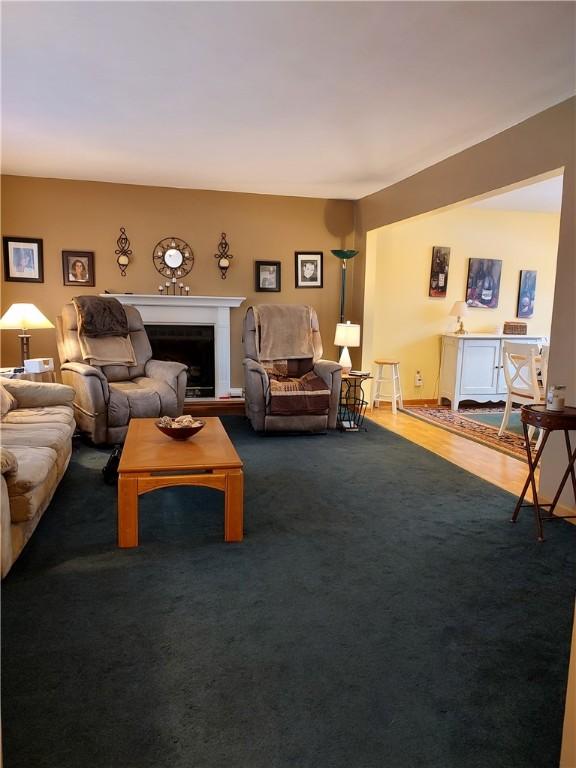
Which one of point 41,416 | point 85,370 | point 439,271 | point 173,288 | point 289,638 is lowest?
point 289,638

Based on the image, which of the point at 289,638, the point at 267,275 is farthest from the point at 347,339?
the point at 289,638

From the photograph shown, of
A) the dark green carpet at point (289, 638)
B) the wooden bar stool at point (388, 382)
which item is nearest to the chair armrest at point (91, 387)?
the dark green carpet at point (289, 638)

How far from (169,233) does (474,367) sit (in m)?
3.77

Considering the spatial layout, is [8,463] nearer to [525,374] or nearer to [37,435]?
[37,435]

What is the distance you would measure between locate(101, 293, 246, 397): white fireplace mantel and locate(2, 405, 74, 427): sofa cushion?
2.11 metres

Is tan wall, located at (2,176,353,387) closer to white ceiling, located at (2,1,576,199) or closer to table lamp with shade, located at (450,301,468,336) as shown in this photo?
white ceiling, located at (2,1,576,199)

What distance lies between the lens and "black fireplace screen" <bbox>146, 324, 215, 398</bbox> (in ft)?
19.0

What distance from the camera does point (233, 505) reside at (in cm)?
264

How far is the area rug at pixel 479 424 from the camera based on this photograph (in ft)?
15.3

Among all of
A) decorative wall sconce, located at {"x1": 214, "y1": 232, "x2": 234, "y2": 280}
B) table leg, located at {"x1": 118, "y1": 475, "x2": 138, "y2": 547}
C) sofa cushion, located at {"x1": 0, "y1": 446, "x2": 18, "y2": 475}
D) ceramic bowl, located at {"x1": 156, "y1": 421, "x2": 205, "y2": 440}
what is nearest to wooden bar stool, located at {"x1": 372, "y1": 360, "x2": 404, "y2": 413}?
decorative wall sconce, located at {"x1": 214, "y1": 232, "x2": 234, "y2": 280}

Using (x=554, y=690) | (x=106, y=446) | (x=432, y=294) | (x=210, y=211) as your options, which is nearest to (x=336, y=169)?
(x=210, y=211)

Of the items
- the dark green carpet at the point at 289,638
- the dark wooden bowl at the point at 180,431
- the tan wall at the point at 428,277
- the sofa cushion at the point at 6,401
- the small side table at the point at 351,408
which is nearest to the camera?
the dark green carpet at the point at 289,638

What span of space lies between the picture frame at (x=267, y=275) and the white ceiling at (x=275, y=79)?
1.43m

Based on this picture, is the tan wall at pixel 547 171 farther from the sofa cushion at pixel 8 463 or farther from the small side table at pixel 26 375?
the small side table at pixel 26 375
